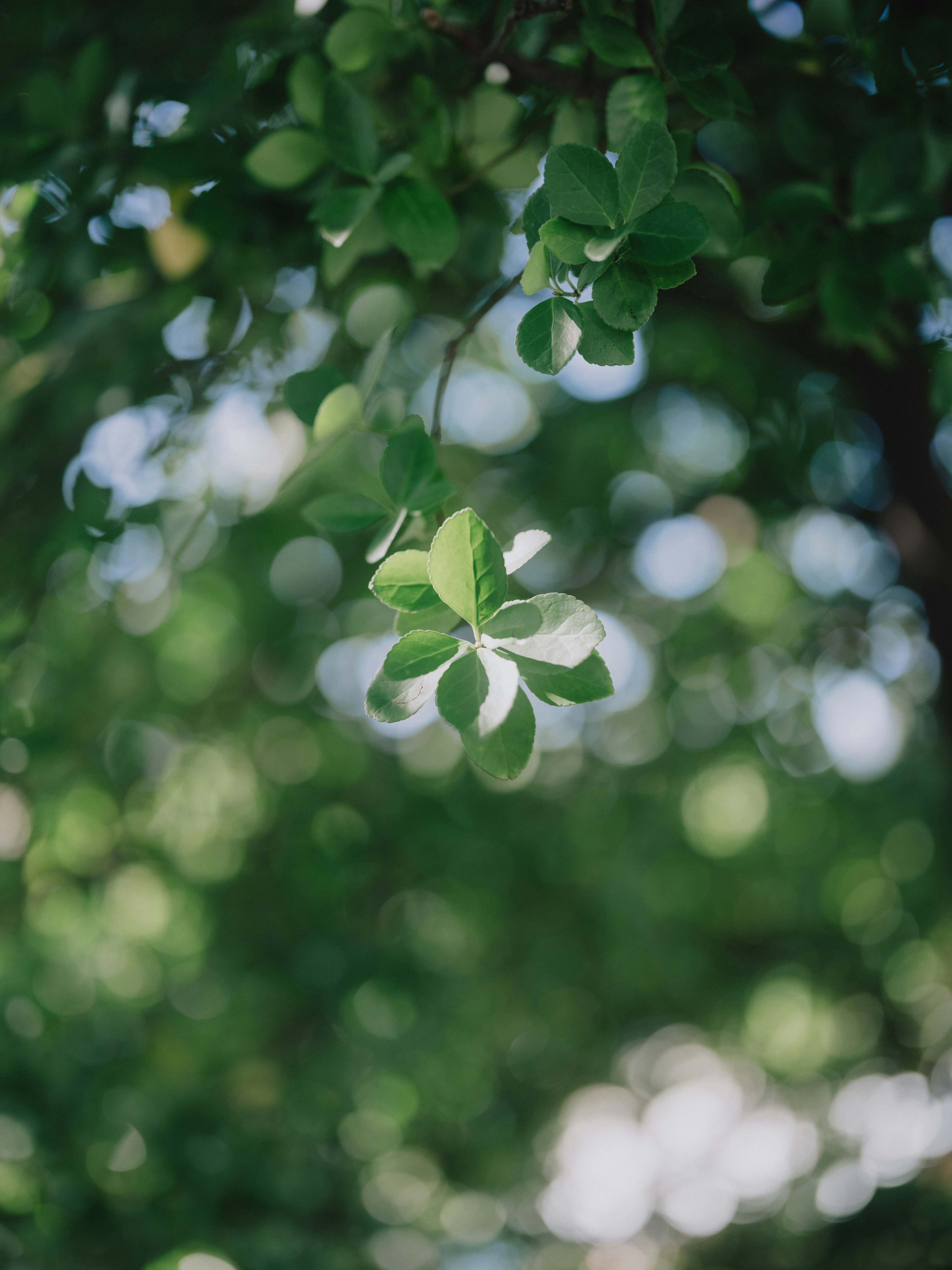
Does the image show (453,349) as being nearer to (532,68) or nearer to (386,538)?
(386,538)

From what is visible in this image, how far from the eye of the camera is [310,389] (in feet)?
1.84

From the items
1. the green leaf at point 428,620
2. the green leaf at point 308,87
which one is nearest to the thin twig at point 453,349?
the green leaf at point 428,620

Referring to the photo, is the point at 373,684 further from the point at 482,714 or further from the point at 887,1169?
the point at 887,1169

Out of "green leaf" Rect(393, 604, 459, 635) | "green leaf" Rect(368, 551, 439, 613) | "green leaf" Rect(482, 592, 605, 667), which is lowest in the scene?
"green leaf" Rect(393, 604, 459, 635)

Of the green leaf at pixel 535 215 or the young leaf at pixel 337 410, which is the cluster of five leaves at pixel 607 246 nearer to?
the green leaf at pixel 535 215

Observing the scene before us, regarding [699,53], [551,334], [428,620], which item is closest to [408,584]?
[428,620]

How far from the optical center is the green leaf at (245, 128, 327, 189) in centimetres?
67

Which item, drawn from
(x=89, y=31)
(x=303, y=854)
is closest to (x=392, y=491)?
(x=89, y=31)

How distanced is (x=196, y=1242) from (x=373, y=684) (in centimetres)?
164

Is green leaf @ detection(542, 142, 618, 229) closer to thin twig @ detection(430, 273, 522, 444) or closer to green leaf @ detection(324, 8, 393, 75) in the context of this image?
thin twig @ detection(430, 273, 522, 444)

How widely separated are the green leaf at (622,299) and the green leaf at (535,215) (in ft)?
0.16

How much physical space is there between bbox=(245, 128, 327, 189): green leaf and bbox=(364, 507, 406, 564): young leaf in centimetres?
39

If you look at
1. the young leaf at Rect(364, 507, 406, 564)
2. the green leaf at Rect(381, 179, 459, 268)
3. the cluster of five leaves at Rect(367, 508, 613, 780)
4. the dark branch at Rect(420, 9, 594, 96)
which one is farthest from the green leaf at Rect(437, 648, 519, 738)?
the dark branch at Rect(420, 9, 594, 96)

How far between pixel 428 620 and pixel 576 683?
0.10 metres
